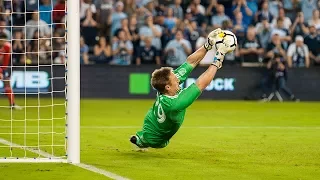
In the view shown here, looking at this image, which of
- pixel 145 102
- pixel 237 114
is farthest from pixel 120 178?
pixel 145 102

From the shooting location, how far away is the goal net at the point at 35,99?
415 inches

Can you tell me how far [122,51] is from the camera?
1035 inches

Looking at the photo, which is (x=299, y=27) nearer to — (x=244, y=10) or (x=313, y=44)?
(x=313, y=44)

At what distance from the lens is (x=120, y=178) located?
8.99 metres

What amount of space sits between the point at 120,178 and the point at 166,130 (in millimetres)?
2228

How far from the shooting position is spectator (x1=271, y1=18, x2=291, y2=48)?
26688 millimetres

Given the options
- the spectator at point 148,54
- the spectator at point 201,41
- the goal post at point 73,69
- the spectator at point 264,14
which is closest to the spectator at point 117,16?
the spectator at point 148,54

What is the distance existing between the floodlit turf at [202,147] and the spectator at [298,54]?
4840 mm

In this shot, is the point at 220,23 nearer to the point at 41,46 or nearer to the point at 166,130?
the point at 41,46

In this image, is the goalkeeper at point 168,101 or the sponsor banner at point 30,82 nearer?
the goalkeeper at point 168,101

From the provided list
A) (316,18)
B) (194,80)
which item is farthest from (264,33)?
(194,80)

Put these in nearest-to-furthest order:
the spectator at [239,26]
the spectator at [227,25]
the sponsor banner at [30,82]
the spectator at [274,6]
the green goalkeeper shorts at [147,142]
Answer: the green goalkeeper shorts at [147,142], the sponsor banner at [30,82], the spectator at [227,25], the spectator at [239,26], the spectator at [274,6]

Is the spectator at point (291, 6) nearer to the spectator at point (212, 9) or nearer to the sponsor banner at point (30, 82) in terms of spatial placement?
the spectator at point (212, 9)

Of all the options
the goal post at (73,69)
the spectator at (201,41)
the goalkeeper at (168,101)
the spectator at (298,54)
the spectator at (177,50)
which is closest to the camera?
the goal post at (73,69)
